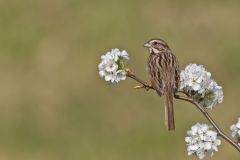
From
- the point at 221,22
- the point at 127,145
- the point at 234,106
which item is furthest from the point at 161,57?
the point at 221,22

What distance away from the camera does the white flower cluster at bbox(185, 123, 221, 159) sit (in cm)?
500

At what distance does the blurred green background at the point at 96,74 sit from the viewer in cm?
1256

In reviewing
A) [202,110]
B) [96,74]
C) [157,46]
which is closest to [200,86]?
[202,110]

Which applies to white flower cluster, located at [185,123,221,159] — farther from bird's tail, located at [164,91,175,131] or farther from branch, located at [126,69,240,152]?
bird's tail, located at [164,91,175,131]

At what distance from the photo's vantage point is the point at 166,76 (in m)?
5.86

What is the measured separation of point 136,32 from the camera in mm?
15461

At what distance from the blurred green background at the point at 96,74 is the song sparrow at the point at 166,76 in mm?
6170

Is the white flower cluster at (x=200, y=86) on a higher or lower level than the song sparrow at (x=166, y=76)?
lower

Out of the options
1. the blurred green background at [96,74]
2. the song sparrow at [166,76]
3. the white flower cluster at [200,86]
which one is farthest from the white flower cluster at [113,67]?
the blurred green background at [96,74]

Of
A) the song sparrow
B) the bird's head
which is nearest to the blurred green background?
the bird's head

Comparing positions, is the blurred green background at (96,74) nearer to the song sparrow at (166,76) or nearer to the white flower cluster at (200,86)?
the song sparrow at (166,76)

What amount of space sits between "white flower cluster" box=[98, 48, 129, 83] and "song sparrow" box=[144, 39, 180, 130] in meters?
0.44

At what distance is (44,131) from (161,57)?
7.00 m

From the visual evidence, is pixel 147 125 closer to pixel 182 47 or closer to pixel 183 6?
pixel 182 47
